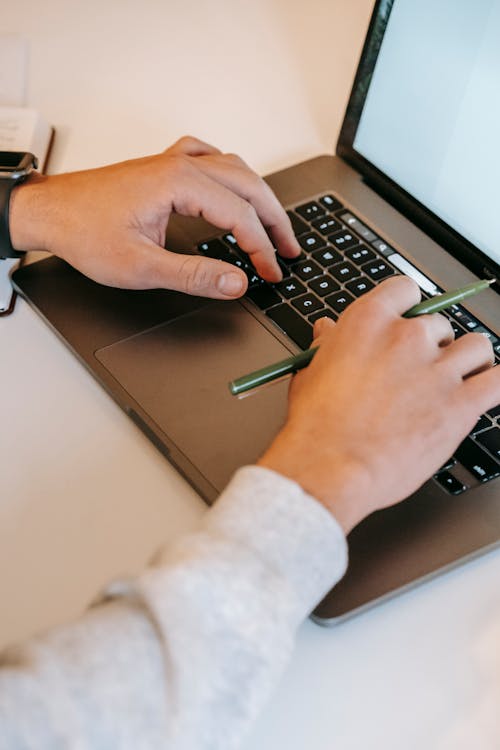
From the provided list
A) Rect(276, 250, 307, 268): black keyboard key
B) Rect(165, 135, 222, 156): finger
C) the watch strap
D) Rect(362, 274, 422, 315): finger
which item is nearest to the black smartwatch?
the watch strap

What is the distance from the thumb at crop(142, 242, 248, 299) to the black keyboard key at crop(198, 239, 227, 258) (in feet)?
0.21

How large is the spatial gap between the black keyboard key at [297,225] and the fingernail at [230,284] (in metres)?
0.12

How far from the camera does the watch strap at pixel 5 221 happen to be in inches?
32.4

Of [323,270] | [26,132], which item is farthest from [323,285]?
[26,132]

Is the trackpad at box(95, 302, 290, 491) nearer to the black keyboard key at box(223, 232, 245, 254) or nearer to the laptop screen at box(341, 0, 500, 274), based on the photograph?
the black keyboard key at box(223, 232, 245, 254)

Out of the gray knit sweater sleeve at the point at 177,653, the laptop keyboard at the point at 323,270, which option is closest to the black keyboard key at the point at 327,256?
the laptop keyboard at the point at 323,270

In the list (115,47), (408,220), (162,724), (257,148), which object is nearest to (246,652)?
(162,724)

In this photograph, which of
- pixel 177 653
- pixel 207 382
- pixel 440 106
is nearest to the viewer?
pixel 177 653

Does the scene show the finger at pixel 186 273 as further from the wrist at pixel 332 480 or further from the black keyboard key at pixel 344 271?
the wrist at pixel 332 480

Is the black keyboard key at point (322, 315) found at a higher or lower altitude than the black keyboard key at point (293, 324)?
higher

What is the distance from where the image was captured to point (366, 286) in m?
0.80

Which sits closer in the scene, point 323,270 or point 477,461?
point 477,461

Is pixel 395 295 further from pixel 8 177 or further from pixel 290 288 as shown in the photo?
pixel 8 177

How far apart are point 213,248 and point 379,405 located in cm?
29
